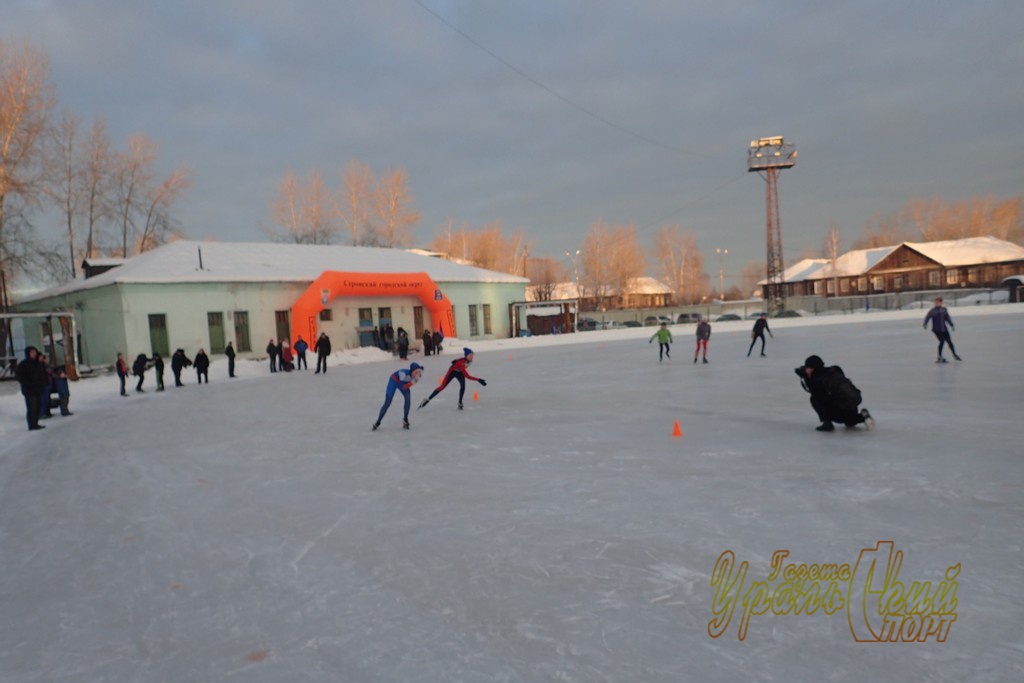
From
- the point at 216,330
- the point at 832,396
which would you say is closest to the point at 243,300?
the point at 216,330

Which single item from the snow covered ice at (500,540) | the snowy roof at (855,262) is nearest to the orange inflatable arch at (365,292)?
the snow covered ice at (500,540)

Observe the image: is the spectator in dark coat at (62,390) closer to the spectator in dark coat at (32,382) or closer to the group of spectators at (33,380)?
the group of spectators at (33,380)

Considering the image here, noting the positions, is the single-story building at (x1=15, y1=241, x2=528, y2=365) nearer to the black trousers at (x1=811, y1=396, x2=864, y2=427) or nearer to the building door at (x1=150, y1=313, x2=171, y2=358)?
the building door at (x1=150, y1=313, x2=171, y2=358)

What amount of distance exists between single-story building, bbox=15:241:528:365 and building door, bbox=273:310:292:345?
5 cm

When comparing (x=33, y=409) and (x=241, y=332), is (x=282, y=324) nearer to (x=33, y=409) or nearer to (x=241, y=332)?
(x=241, y=332)

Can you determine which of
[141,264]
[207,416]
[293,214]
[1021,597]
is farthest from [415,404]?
[293,214]

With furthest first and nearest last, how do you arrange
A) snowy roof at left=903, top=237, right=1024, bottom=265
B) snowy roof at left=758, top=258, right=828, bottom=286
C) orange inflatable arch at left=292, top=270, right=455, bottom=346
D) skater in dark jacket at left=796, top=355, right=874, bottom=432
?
snowy roof at left=758, top=258, right=828, bottom=286 < snowy roof at left=903, top=237, right=1024, bottom=265 < orange inflatable arch at left=292, top=270, right=455, bottom=346 < skater in dark jacket at left=796, top=355, right=874, bottom=432

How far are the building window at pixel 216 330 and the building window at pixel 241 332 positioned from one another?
582mm

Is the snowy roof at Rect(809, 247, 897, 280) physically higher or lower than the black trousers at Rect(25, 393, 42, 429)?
higher

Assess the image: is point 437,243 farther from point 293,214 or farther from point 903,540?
point 903,540

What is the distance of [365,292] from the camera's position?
29.9 m

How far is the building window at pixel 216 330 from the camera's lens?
26.8 meters

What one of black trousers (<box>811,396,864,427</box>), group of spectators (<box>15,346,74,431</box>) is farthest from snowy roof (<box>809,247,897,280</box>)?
group of spectators (<box>15,346,74,431</box>)

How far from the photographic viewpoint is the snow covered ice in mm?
2965
